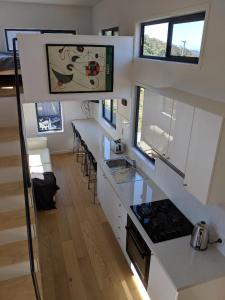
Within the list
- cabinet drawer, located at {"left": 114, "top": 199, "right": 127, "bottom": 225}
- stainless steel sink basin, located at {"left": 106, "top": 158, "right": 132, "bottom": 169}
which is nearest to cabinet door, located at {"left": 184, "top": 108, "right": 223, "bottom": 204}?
cabinet drawer, located at {"left": 114, "top": 199, "right": 127, "bottom": 225}

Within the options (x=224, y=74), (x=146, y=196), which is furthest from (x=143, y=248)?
(x=224, y=74)

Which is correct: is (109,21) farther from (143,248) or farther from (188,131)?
(143,248)

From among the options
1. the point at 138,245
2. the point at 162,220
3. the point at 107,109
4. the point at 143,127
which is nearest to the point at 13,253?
the point at 138,245

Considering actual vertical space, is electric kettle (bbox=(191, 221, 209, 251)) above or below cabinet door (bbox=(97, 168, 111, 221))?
above

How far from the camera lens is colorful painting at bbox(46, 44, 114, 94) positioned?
3.03 meters

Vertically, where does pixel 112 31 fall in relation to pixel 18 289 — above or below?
above

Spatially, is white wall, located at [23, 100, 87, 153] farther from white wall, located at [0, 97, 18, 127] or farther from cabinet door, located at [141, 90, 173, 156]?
cabinet door, located at [141, 90, 173, 156]

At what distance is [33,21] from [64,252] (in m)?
4.89

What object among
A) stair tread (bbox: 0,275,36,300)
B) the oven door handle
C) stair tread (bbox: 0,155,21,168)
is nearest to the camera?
stair tread (bbox: 0,275,36,300)

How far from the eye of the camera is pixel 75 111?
623 centimetres

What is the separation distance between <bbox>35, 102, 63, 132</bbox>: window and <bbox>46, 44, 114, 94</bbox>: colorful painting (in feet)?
9.94

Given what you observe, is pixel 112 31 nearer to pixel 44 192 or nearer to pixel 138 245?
pixel 44 192

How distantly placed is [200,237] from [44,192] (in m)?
2.76

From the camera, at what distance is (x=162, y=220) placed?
2580 mm
